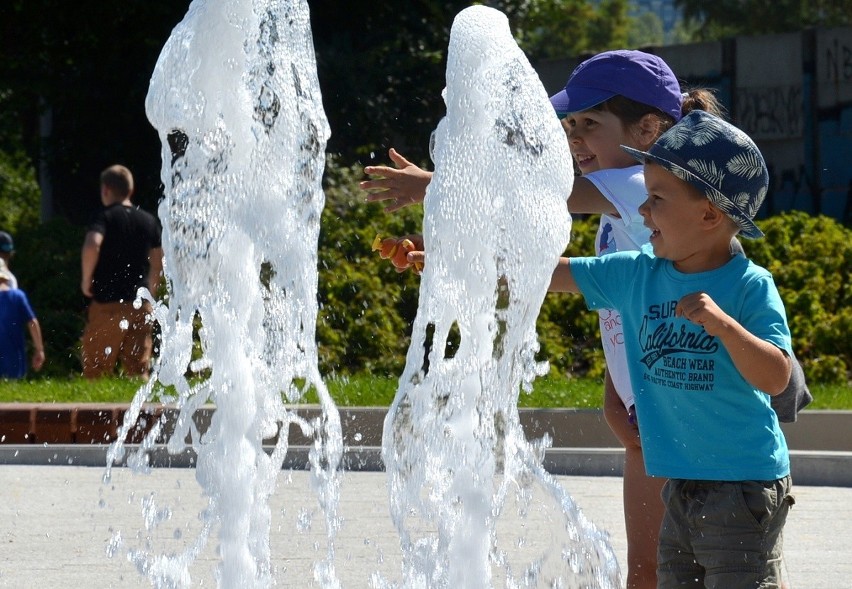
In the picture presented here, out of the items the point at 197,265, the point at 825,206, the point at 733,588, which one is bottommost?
the point at 825,206

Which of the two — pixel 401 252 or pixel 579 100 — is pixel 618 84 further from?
pixel 401 252

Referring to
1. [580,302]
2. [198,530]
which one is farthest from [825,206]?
[198,530]

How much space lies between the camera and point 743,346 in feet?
8.40

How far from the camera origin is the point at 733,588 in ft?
8.68

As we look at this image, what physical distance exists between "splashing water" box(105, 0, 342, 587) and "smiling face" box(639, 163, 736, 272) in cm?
138

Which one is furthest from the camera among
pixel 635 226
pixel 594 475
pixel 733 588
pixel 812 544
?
pixel 594 475

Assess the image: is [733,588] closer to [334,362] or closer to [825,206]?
[334,362]

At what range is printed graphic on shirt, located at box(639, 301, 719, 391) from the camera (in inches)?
107

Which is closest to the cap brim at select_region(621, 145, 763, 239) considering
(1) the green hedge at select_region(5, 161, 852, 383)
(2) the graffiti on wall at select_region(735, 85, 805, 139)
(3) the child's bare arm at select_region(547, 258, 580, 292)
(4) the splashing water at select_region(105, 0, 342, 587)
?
(3) the child's bare arm at select_region(547, 258, 580, 292)

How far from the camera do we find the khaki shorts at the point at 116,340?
853 centimetres

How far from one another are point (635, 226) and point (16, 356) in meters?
6.94

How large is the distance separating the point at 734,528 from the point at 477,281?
989 mm

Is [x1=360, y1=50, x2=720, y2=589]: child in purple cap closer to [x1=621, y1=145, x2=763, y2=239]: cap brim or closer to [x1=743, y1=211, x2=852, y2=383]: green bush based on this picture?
[x1=621, y1=145, x2=763, y2=239]: cap brim

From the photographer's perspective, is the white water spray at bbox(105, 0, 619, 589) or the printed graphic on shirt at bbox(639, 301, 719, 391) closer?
the printed graphic on shirt at bbox(639, 301, 719, 391)
